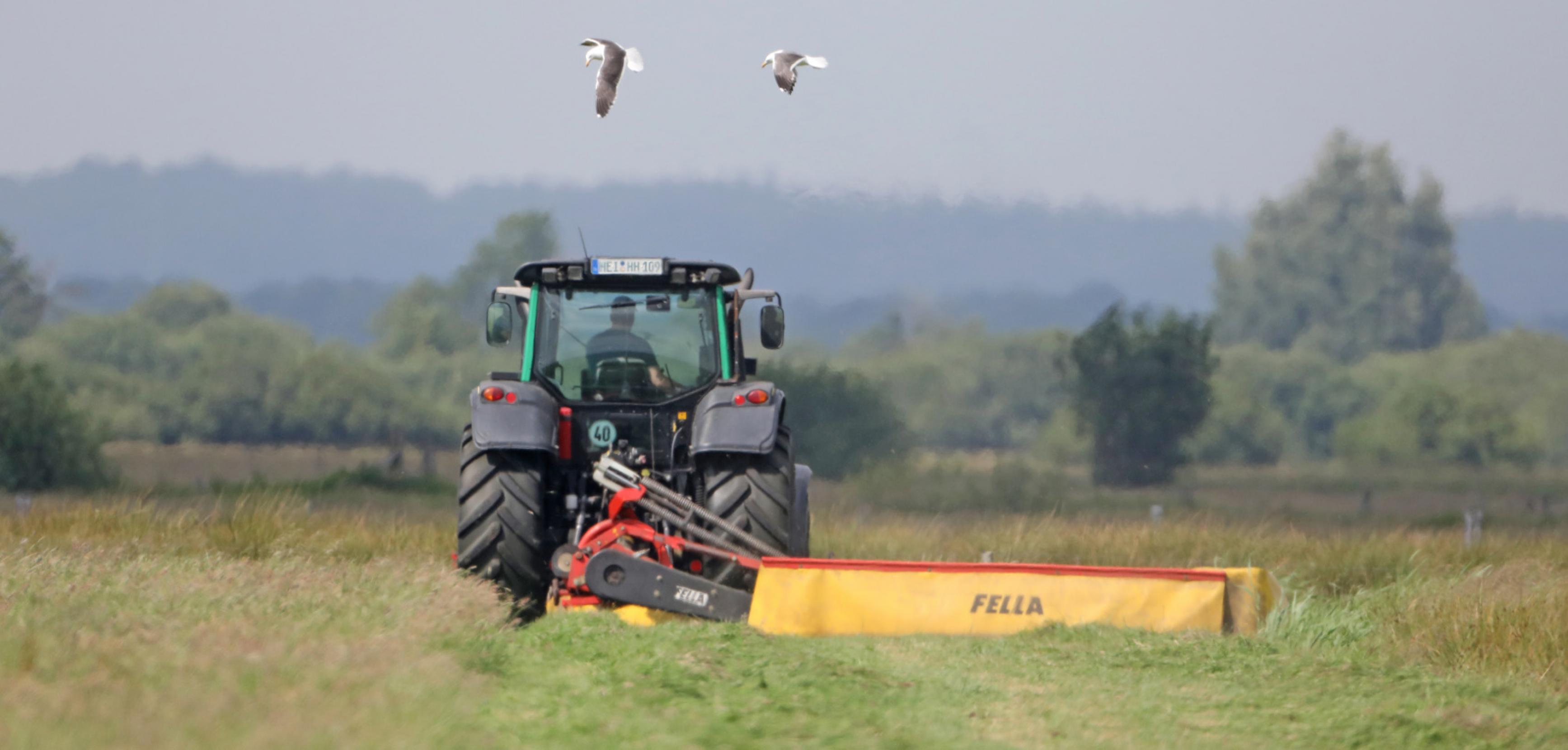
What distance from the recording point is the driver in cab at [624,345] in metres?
9.43

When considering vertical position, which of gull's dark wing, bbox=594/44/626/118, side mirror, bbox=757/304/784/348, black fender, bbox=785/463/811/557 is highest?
gull's dark wing, bbox=594/44/626/118

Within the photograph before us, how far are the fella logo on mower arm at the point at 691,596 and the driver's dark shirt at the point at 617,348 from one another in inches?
74.6

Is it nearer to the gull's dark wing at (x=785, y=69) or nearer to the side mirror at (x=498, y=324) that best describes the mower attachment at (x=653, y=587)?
the side mirror at (x=498, y=324)

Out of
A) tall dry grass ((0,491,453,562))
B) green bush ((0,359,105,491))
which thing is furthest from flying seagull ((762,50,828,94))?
green bush ((0,359,105,491))

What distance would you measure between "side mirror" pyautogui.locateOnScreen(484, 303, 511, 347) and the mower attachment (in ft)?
6.42

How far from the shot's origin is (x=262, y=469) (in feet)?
97.5

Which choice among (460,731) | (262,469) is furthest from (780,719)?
(262,469)

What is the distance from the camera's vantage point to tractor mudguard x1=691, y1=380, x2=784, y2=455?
852 cm

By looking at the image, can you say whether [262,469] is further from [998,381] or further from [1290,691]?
[1290,691]

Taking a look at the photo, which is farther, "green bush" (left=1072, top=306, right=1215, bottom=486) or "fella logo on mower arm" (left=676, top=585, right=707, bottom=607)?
"green bush" (left=1072, top=306, right=1215, bottom=486)

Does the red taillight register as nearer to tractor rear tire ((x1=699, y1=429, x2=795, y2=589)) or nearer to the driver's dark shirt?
the driver's dark shirt

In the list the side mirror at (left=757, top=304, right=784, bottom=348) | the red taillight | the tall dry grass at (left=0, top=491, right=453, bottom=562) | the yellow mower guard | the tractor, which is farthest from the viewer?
the tall dry grass at (left=0, top=491, right=453, bottom=562)

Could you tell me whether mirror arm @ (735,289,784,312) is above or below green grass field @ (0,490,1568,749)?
above

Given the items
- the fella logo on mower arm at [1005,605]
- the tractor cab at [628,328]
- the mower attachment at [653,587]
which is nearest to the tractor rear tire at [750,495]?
the mower attachment at [653,587]
